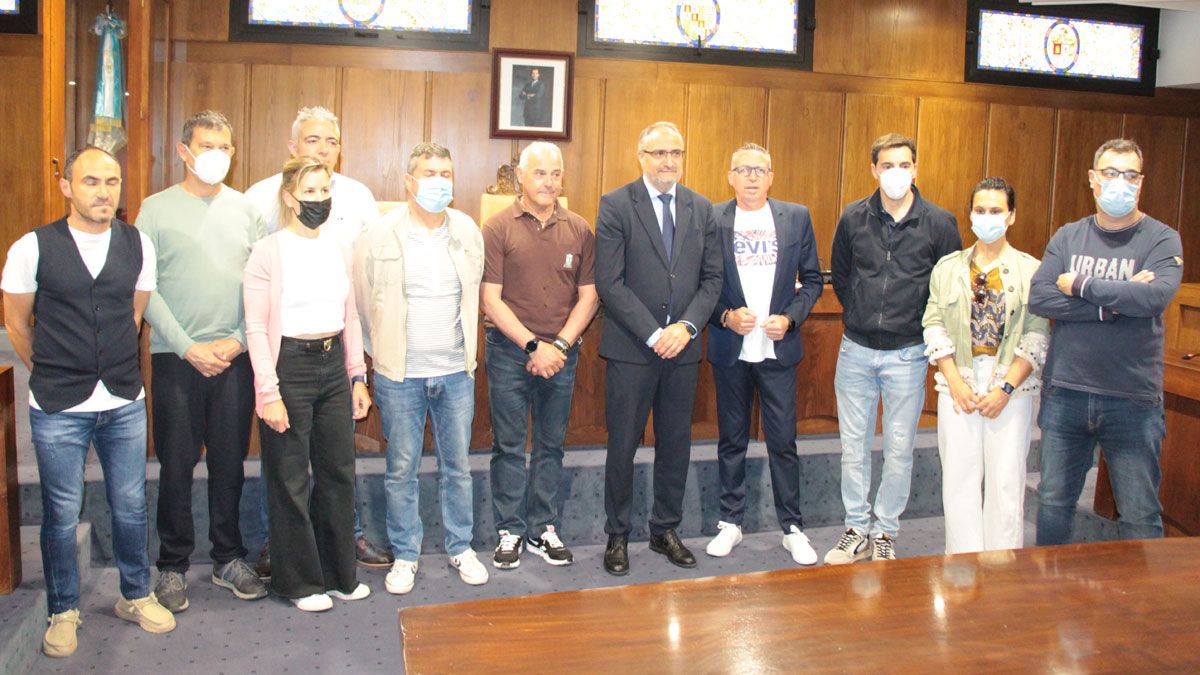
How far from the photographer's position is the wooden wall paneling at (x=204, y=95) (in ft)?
20.3

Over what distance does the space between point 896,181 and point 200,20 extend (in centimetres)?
462

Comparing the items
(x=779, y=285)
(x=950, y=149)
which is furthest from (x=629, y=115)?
(x=779, y=285)

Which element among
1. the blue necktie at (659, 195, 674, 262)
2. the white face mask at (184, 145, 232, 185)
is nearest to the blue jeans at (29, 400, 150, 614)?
the white face mask at (184, 145, 232, 185)

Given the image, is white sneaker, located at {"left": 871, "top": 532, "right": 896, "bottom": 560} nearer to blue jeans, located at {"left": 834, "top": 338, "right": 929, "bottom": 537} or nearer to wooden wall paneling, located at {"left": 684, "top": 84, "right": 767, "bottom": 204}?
blue jeans, located at {"left": 834, "top": 338, "right": 929, "bottom": 537}

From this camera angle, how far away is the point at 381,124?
642 cm

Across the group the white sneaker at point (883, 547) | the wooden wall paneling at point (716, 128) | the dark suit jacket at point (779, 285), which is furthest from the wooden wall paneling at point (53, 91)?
the wooden wall paneling at point (716, 128)

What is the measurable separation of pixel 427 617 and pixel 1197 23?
7.78 meters

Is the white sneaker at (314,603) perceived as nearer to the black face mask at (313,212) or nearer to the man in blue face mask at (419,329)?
the man in blue face mask at (419,329)

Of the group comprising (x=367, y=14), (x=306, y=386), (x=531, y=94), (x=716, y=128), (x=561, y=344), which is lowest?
(x=306, y=386)

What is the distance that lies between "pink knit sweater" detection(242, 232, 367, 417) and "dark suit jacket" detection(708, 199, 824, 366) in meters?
1.56

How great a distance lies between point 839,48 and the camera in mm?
6992

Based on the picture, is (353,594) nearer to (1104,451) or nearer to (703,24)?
(1104,451)

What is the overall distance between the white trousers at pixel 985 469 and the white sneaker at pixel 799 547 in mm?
550

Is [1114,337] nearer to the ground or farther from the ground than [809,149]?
nearer to the ground
